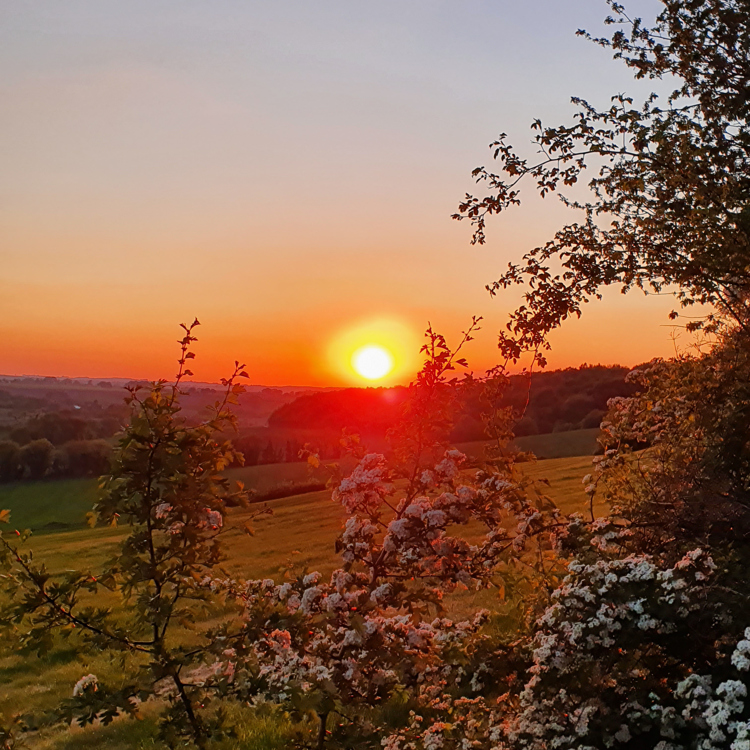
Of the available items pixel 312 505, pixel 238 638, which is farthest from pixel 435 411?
pixel 312 505

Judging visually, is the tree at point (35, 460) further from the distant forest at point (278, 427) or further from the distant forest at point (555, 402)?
the distant forest at point (555, 402)

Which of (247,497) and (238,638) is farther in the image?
(247,497)

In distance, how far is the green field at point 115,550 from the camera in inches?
358

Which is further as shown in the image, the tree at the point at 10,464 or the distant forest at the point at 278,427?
the tree at the point at 10,464

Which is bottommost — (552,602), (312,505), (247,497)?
(312,505)

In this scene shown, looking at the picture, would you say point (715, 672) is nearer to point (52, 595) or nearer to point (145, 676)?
point (145, 676)

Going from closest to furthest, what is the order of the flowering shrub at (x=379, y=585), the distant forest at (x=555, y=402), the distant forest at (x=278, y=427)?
the flowering shrub at (x=379, y=585), the distant forest at (x=555, y=402), the distant forest at (x=278, y=427)

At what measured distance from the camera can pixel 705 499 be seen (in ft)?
25.9

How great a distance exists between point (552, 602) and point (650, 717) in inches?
56.4

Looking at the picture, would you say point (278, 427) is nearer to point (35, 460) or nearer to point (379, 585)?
point (35, 460)

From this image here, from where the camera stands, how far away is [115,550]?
5215 mm

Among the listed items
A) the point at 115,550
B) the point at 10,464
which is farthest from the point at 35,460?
the point at 115,550

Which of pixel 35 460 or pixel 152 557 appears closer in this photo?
pixel 152 557

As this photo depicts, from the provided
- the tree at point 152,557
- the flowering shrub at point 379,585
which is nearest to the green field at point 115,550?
the tree at point 152,557
